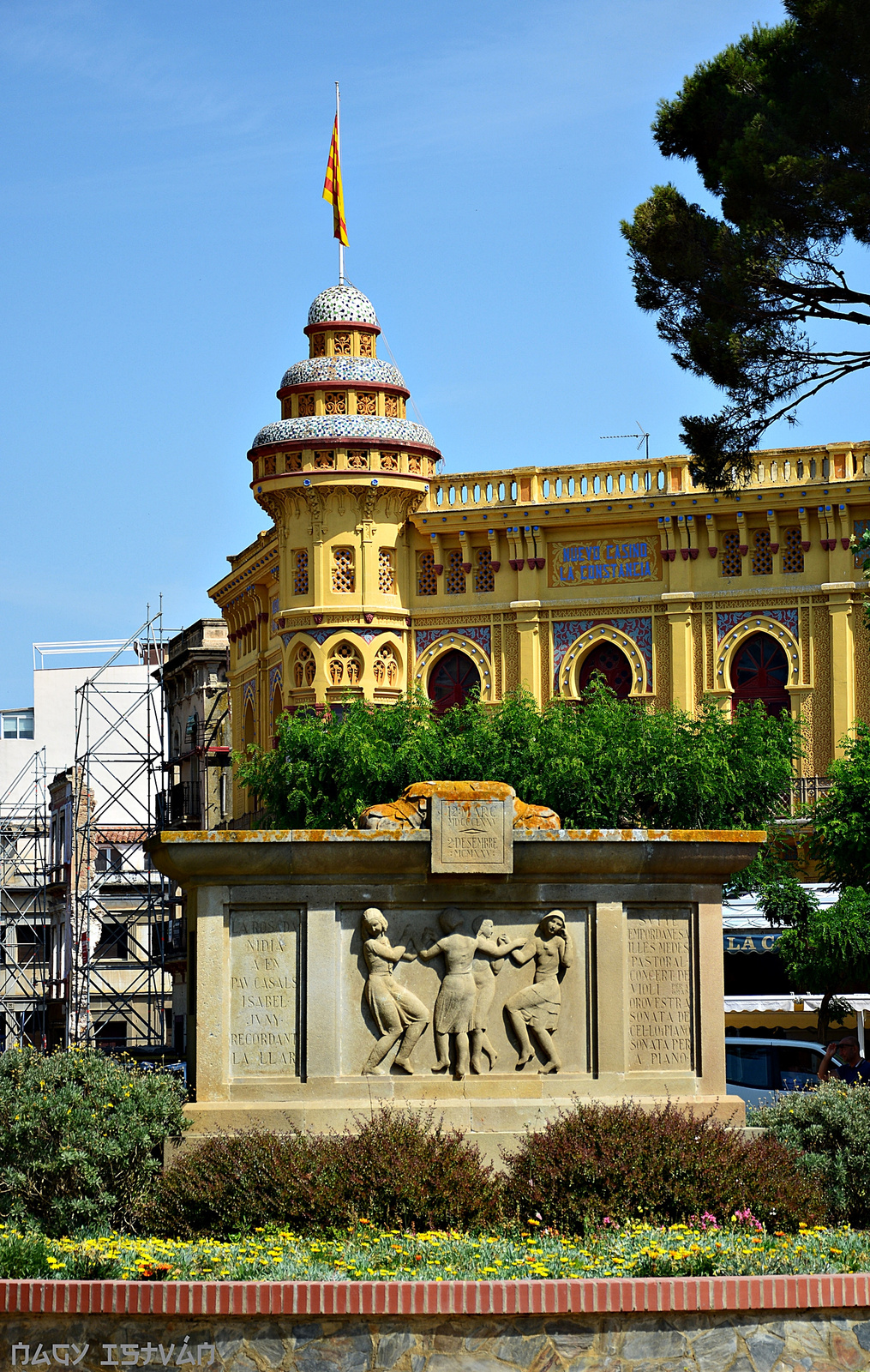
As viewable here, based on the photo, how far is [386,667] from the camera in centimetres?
4103

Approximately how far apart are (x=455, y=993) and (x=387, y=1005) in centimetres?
48

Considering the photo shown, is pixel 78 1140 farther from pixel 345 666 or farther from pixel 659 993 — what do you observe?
pixel 345 666

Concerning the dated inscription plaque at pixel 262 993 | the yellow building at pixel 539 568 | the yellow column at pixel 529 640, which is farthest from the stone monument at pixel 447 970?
the yellow column at pixel 529 640

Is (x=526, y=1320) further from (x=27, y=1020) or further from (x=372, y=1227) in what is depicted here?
(x=27, y=1020)

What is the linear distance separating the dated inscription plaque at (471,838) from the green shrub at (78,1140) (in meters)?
2.49

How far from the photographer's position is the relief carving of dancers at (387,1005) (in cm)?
1375

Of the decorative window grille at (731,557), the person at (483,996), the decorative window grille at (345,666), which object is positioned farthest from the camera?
the decorative window grille at (345,666)

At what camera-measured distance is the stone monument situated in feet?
45.0

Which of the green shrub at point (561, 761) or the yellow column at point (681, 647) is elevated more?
the yellow column at point (681, 647)

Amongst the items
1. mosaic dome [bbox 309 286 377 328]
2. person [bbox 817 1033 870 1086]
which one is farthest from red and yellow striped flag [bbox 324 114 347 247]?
person [bbox 817 1033 870 1086]

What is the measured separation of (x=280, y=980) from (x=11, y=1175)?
2338 millimetres

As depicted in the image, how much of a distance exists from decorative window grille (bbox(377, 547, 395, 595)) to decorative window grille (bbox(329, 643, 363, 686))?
4.73ft

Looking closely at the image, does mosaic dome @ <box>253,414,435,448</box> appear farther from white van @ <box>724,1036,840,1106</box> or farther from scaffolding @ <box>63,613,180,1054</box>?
white van @ <box>724,1036,840,1106</box>

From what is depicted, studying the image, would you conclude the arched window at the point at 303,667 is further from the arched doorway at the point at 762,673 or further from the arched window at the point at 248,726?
the arched doorway at the point at 762,673
